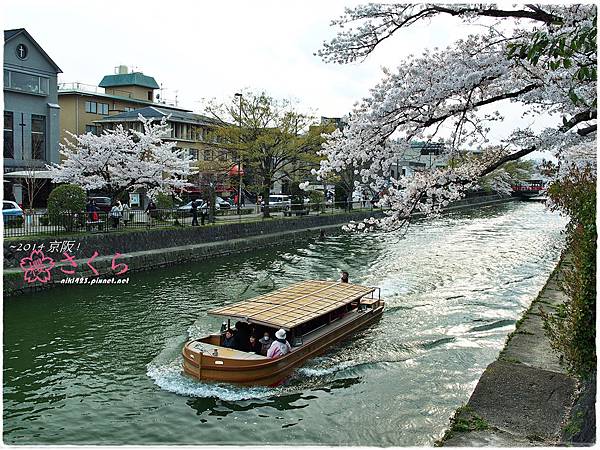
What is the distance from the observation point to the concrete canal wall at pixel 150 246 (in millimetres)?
19688

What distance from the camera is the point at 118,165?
28.8 meters

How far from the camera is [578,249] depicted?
7.62 m

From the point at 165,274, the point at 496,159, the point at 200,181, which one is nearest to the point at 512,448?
the point at 496,159

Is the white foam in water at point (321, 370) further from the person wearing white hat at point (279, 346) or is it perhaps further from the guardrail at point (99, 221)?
the guardrail at point (99, 221)

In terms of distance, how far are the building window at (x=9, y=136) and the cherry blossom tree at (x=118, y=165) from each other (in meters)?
2.35

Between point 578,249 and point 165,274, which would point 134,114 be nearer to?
point 165,274

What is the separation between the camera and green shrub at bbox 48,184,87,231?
2198cm

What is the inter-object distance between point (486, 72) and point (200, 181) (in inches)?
1219

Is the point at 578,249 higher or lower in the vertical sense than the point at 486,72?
lower

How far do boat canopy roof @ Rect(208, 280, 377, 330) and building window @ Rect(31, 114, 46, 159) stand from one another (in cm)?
2103

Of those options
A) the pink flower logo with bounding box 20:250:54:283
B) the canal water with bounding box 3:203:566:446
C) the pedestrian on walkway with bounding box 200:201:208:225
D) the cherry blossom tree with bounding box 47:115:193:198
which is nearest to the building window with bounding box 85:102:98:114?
the cherry blossom tree with bounding box 47:115:193:198

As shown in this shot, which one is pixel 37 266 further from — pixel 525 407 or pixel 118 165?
pixel 525 407

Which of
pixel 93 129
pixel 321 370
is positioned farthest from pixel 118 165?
pixel 321 370

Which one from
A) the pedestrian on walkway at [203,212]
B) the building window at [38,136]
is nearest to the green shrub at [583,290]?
the pedestrian on walkway at [203,212]
